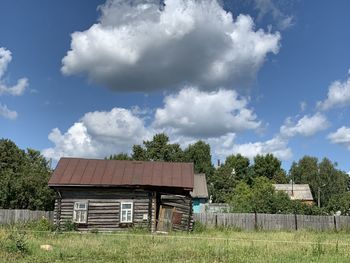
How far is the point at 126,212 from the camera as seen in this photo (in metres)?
29.5

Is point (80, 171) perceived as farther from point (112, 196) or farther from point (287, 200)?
point (287, 200)

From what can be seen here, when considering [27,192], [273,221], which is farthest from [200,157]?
[273,221]

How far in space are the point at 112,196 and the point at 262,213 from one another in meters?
12.0

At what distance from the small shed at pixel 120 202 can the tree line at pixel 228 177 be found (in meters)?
9.59

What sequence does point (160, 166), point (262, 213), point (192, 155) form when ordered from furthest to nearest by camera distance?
point (192, 155) < point (262, 213) < point (160, 166)

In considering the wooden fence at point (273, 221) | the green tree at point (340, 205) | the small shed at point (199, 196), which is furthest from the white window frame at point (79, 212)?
the green tree at point (340, 205)

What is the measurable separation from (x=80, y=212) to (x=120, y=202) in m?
2.66

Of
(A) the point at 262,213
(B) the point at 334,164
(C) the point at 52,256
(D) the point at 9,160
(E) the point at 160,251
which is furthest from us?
(B) the point at 334,164

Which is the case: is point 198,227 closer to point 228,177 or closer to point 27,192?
point 27,192

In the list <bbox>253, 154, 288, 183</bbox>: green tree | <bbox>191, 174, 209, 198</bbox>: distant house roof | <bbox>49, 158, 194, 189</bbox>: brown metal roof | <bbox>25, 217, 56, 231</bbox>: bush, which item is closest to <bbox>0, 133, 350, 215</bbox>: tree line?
<bbox>253, 154, 288, 183</bbox>: green tree

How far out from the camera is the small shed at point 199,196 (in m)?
49.0

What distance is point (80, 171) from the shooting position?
1210 inches

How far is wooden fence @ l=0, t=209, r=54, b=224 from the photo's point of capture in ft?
105

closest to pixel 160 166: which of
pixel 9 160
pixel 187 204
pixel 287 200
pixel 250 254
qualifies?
pixel 187 204
